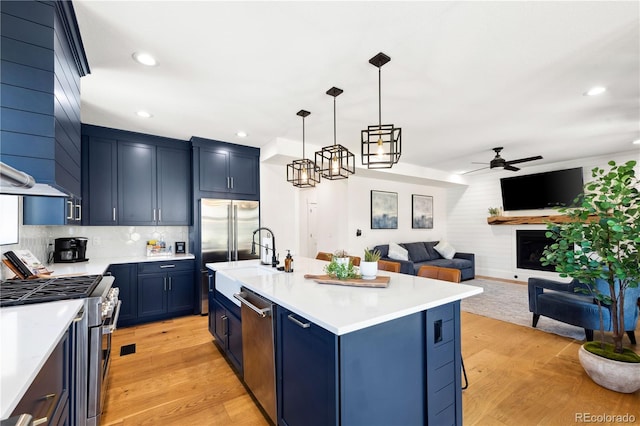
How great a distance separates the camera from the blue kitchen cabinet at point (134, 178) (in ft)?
12.1

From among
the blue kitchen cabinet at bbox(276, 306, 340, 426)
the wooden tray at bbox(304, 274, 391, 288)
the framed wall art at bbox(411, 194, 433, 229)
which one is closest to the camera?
the blue kitchen cabinet at bbox(276, 306, 340, 426)

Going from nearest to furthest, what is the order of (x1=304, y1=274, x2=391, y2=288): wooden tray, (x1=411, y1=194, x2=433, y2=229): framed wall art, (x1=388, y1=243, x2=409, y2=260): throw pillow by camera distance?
(x1=304, y1=274, x2=391, y2=288): wooden tray, (x1=388, y1=243, x2=409, y2=260): throw pillow, (x1=411, y1=194, x2=433, y2=229): framed wall art

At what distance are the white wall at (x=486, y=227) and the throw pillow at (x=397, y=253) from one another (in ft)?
7.64

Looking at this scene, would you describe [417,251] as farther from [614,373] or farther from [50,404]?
[50,404]

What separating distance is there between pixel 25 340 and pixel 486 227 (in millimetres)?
7777

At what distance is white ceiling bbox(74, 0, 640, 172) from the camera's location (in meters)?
1.75

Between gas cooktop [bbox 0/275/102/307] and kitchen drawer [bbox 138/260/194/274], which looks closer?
gas cooktop [bbox 0/275/102/307]

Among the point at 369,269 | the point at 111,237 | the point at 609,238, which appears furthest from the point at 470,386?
the point at 111,237

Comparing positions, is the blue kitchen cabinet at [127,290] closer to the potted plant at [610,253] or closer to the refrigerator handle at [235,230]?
the refrigerator handle at [235,230]

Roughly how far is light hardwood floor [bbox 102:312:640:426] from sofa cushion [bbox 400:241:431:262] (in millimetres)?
3010

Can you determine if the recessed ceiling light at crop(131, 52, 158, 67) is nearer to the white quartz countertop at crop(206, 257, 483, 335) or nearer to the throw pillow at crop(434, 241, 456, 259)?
the white quartz countertop at crop(206, 257, 483, 335)

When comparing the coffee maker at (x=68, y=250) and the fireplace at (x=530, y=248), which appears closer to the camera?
the coffee maker at (x=68, y=250)

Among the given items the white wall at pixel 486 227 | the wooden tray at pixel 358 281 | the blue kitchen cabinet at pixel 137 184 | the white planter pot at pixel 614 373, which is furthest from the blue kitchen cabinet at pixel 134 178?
the white wall at pixel 486 227

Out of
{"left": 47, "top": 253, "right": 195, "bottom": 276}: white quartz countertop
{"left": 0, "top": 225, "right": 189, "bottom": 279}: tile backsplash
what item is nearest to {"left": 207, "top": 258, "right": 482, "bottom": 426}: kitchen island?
{"left": 47, "top": 253, "right": 195, "bottom": 276}: white quartz countertop
